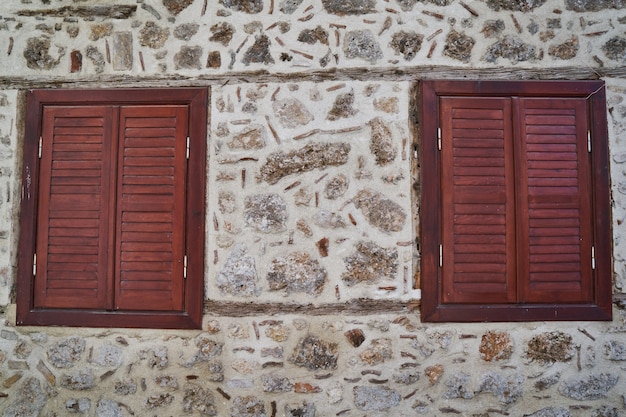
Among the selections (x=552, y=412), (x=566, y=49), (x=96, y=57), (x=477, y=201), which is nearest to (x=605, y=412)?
(x=552, y=412)

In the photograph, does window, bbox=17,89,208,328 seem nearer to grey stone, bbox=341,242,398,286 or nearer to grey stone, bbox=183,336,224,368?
grey stone, bbox=183,336,224,368

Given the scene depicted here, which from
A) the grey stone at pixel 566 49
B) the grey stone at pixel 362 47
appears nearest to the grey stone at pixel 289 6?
the grey stone at pixel 362 47

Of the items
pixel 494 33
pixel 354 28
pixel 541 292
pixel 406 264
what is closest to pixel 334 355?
pixel 406 264

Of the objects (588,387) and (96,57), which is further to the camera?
(96,57)

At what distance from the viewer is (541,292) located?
3127mm

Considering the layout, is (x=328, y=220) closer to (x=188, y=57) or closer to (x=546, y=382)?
(x=188, y=57)

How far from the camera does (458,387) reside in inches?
121

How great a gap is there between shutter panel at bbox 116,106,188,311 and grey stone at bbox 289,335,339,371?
786mm

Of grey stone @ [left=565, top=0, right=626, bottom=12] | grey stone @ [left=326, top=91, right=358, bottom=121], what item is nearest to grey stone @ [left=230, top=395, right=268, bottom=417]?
grey stone @ [left=326, top=91, right=358, bottom=121]

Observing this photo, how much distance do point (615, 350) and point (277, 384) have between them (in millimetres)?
2070

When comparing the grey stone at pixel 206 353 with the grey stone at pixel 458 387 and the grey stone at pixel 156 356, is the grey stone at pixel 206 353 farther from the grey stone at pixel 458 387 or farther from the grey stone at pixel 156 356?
the grey stone at pixel 458 387

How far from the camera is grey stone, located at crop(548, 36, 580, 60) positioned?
3.22m

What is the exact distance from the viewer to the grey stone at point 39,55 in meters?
3.30

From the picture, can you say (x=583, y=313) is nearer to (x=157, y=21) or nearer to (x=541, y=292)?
(x=541, y=292)
